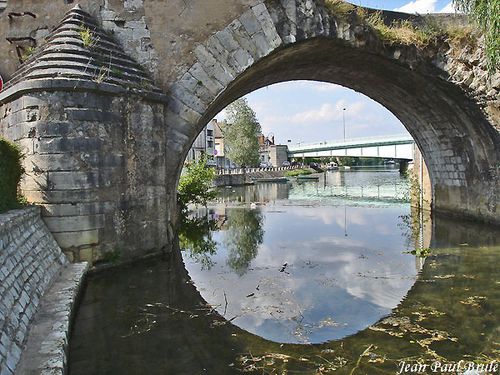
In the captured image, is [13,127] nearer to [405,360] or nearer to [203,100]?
[203,100]

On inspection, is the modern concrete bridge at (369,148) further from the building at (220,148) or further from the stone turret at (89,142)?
the stone turret at (89,142)

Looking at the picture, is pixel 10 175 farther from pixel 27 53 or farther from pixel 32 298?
pixel 27 53

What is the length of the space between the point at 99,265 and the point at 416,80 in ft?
35.1

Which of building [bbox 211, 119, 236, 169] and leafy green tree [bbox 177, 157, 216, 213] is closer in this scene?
leafy green tree [bbox 177, 157, 216, 213]

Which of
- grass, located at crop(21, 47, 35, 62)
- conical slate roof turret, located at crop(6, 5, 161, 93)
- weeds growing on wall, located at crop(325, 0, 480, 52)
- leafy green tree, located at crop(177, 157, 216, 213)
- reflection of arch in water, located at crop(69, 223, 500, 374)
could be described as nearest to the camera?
reflection of arch in water, located at crop(69, 223, 500, 374)

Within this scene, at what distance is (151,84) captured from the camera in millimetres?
9539

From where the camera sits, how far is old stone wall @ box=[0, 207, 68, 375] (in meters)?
3.72

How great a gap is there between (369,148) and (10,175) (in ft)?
160

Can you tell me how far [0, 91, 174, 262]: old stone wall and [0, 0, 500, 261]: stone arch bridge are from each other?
0.02m

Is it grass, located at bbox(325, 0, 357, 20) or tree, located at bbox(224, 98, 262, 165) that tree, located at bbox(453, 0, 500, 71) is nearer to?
grass, located at bbox(325, 0, 357, 20)

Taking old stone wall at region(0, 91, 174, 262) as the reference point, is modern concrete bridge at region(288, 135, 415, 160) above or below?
above

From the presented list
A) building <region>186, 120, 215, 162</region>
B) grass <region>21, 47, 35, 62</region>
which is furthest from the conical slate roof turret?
building <region>186, 120, 215, 162</region>

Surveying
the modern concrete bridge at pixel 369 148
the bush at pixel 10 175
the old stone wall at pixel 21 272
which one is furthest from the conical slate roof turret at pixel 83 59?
the modern concrete bridge at pixel 369 148

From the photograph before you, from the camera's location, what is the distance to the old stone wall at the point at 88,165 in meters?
7.84
